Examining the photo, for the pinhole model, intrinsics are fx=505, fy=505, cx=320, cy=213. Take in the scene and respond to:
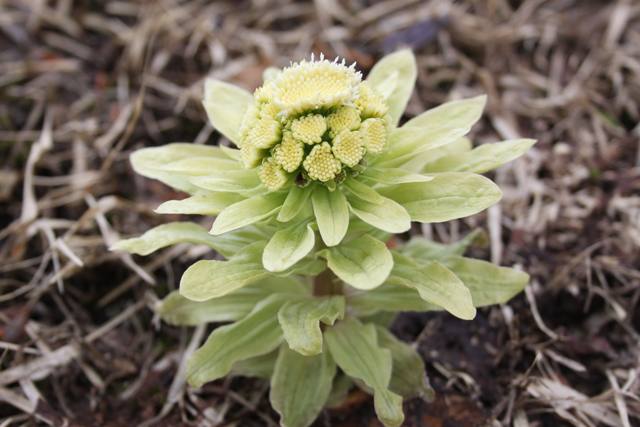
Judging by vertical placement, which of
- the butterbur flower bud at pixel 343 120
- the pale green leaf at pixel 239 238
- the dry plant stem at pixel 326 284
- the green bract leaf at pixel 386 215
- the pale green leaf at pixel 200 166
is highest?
the butterbur flower bud at pixel 343 120

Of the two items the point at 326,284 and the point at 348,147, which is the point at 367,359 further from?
the point at 348,147

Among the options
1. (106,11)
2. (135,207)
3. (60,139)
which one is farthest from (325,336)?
(106,11)

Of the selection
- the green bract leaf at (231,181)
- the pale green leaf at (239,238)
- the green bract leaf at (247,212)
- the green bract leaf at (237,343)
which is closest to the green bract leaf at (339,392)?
the green bract leaf at (237,343)

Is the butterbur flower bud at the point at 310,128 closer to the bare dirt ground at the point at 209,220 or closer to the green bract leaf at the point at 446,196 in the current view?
the green bract leaf at the point at 446,196

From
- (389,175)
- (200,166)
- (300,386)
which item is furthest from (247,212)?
(300,386)

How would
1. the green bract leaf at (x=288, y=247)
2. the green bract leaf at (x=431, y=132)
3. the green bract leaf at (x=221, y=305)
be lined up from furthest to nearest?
1. the green bract leaf at (x=221, y=305)
2. the green bract leaf at (x=431, y=132)
3. the green bract leaf at (x=288, y=247)

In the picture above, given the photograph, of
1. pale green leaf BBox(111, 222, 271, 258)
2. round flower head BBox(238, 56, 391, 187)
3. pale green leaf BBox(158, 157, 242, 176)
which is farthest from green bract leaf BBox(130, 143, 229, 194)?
round flower head BBox(238, 56, 391, 187)
